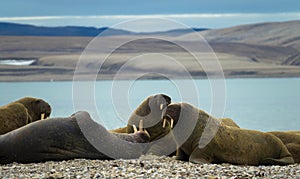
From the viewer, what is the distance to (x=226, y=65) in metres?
144

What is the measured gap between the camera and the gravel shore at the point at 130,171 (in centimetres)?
998

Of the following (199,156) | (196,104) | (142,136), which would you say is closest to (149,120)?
(142,136)

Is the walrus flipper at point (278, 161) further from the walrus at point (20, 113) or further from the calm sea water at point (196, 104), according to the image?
the walrus at point (20, 113)

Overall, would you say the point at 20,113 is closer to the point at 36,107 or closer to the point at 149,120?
the point at 36,107

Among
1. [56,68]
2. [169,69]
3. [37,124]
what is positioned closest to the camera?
[37,124]

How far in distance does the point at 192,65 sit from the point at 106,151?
134 m

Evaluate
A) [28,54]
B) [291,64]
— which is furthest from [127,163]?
[28,54]

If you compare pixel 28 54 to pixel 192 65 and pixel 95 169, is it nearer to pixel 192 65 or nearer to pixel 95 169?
pixel 192 65

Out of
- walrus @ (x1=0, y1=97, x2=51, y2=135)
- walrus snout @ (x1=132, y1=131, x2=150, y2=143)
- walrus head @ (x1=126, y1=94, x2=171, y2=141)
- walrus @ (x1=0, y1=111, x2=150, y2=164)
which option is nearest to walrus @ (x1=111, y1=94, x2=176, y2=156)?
walrus head @ (x1=126, y1=94, x2=171, y2=141)

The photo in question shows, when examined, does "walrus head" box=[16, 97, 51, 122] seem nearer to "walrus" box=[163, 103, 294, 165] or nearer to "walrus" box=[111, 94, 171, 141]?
"walrus" box=[111, 94, 171, 141]

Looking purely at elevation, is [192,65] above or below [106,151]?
above

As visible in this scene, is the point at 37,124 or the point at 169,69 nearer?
the point at 37,124

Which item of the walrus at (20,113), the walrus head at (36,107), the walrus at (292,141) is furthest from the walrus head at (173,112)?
the walrus head at (36,107)

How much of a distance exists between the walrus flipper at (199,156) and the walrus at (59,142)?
4.26ft
